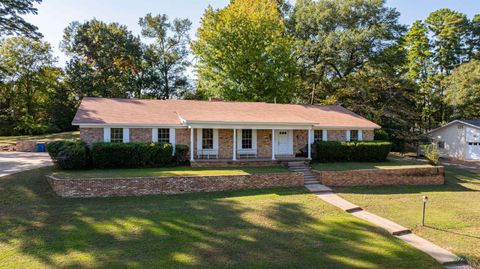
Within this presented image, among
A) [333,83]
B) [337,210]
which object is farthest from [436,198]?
[333,83]

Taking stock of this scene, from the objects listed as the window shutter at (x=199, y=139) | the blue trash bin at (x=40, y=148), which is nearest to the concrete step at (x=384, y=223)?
the window shutter at (x=199, y=139)

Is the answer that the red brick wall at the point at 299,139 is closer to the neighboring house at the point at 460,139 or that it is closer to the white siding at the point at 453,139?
the neighboring house at the point at 460,139

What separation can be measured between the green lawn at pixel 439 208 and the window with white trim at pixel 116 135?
12228 mm

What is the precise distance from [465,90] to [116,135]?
35.6 meters

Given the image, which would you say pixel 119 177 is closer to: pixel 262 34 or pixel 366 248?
pixel 366 248

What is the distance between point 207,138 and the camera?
63.6 feet

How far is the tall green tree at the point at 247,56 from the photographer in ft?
103

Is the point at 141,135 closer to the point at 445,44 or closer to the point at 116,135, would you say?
the point at 116,135

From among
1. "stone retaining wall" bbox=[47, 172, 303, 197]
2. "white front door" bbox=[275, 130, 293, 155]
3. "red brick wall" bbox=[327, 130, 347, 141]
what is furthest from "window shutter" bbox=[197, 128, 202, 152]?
"red brick wall" bbox=[327, 130, 347, 141]

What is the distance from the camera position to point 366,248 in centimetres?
874

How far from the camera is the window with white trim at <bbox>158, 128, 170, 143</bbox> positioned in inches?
734

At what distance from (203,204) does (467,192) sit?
14436 millimetres

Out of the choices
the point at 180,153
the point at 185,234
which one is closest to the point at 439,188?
the point at 180,153

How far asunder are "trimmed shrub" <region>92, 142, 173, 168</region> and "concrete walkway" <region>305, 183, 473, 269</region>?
8.24 m
